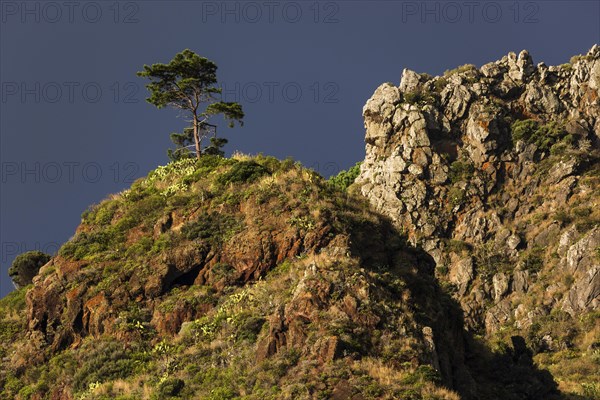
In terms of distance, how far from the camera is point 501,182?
Answer: 95.9 meters

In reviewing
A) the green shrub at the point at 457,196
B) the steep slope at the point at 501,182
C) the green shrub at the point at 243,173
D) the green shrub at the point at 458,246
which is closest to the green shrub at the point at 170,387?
the green shrub at the point at 243,173

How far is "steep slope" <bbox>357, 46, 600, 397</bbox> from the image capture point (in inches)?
3147

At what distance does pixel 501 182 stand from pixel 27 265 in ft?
199

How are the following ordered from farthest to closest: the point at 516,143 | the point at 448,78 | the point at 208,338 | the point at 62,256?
the point at 448,78 → the point at 516,143 → the point at 62,256 → the point at 208,338

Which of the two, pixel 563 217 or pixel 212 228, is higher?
pixel 563 217

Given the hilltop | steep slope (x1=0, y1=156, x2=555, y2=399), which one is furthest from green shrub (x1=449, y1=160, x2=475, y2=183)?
→ steep slope (x1=0, y1=156, x2=555, y2=399)

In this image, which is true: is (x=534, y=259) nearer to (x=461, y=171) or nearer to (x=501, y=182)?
(x=501, y=182)

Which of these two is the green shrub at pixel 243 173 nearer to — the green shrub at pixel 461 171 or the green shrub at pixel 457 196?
the green shrub at pixel 457 196

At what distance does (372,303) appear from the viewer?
33.7 m

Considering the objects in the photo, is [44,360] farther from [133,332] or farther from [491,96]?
[491,96]

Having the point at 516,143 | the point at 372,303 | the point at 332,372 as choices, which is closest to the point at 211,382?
the point at 332,372

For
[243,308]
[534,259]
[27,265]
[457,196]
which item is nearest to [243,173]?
[243,308]

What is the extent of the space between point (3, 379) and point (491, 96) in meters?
79.2

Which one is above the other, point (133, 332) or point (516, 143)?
point (516, 143)
